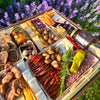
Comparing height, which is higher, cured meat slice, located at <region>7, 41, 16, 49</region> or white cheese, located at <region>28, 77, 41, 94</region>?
cured meat slice, located at <region>7, 41, 16, 49</region>

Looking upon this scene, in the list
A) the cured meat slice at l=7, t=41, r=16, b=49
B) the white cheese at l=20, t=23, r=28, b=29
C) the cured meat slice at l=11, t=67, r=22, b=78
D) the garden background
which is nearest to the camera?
the cured meat slice at l=11, t=67, r=22, b=78

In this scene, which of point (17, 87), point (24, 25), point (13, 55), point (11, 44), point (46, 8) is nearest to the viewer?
point (17, 87)

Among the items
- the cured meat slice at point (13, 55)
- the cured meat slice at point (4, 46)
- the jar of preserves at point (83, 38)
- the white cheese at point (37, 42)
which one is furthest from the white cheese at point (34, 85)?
the jar of preserves at point (83, 38)

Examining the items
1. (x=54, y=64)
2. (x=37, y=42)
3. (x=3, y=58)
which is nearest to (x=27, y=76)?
(x=54, y=64)

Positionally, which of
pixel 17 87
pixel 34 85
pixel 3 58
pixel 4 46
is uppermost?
pixel 4 46

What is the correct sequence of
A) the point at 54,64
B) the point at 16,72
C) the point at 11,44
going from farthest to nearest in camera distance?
the point at 11,44
the point at 54,64
the point at 16,72

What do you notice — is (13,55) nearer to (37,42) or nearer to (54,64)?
(37,42)

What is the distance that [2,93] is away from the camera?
1.47 metres

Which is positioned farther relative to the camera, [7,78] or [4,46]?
[4,46]

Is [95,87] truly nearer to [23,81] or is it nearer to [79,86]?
[79,86]

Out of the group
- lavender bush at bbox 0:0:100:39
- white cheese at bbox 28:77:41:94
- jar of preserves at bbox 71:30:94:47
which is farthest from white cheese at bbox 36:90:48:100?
lavender bush at bbox 0:0:100:39

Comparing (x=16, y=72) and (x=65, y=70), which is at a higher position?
(x=16, y=72)

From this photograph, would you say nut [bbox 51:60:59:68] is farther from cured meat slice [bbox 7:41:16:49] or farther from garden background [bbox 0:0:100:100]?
garden background [bbox 0:0:100:100]

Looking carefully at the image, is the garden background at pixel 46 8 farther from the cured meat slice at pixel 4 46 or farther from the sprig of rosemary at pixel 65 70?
the sprig of rosemary at pixel 65 70
